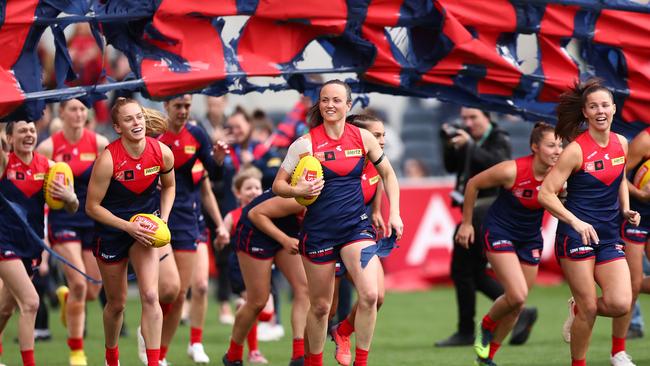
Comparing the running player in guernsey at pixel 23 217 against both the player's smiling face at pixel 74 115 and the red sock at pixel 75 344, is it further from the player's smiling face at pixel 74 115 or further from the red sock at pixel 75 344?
the player's smiling face at pixel 74 115

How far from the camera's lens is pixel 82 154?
10875mm

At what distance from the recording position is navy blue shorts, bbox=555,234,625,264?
8383 mm

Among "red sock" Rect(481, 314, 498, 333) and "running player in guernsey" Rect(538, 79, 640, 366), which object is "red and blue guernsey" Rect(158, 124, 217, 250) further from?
"running player in guernsey" Rect(538, 79, 640, 366)

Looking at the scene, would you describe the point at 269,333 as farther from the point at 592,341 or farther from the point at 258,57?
the point at 258,57

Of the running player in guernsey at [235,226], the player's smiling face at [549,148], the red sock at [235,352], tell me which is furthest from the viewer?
the running player in guernsey at [235,226]

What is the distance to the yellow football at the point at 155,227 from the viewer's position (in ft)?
27.5

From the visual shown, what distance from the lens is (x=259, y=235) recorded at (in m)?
9.46

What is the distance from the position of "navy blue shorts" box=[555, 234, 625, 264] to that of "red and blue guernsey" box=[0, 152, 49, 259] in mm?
4004

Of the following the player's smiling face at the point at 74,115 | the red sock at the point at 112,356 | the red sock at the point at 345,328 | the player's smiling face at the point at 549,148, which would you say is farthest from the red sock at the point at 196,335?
the player's smiling face at the point at 549,148

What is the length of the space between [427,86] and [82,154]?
335cm

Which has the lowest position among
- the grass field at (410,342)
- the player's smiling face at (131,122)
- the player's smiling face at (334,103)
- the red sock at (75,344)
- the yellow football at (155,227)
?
the grass field at (410,342)

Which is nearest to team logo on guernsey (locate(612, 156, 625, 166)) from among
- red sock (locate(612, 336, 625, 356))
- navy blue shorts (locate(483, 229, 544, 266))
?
navy blue shorts (locate(483, 229, 544, 266))

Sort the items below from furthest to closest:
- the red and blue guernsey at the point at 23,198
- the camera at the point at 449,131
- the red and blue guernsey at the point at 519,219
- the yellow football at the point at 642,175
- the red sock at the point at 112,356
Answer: the camera at the point at 449,131, the red and blue guernsey at the point at 519,219, the yellow football at the point at 642,175, the red and blue guernsey at the point at 23,198, the red sock at the point at 112,356

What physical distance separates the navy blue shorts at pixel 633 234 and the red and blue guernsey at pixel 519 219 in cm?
66
